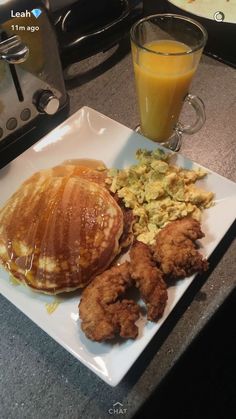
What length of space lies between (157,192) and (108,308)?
282mm

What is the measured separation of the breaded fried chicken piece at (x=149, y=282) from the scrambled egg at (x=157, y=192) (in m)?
0.07

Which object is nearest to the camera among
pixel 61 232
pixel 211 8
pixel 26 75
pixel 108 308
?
pixel 108 308

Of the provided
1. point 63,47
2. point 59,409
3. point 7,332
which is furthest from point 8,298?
point 63,47

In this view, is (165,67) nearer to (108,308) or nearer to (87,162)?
(87,162)

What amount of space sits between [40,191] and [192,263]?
359 mm

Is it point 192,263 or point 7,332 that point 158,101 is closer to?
point 192,263

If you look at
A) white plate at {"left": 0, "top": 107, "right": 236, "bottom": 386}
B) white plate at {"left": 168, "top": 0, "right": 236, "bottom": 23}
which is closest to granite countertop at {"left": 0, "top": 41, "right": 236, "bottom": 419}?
white plate at {"left": 0, "top": 107, "right": 236, "bottom": 386}

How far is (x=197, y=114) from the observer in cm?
96

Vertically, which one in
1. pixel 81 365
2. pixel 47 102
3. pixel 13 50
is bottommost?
pixel 81 365

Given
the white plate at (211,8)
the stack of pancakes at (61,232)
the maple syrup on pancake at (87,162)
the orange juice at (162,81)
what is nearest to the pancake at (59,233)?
the stack of pancakes at (61,232)

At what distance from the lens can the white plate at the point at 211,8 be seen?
1.19 metres

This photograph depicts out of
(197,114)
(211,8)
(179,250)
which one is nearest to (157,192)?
(179,250)

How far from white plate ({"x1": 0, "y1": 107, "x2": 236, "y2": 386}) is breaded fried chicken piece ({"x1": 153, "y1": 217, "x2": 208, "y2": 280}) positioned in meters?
0.03

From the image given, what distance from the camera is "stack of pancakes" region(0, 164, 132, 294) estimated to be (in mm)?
716
